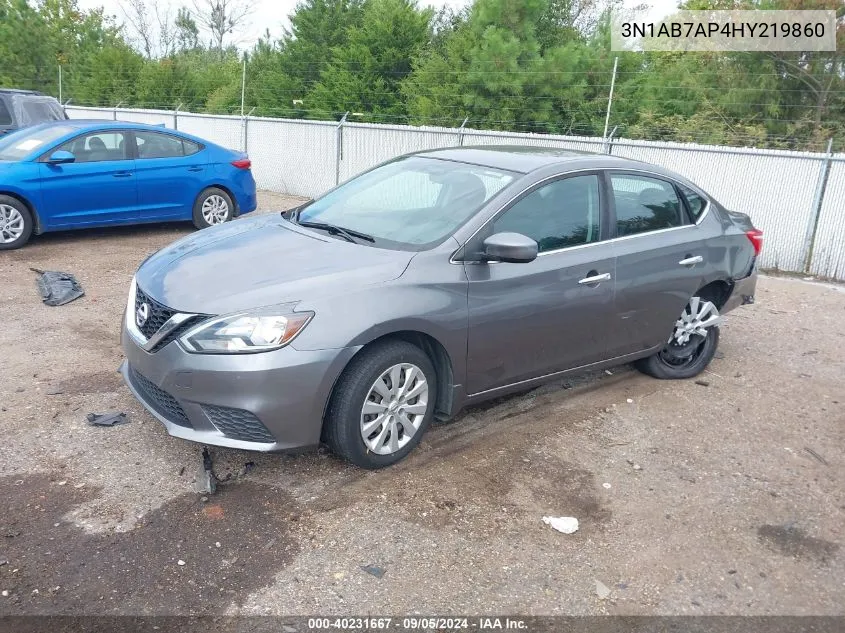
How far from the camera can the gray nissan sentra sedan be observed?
372cm

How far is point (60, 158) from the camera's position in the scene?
28.3 ft

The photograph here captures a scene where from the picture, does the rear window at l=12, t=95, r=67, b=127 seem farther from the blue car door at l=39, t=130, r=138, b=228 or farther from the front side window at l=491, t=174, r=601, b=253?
the front side window at l=491, t=174, r=601, b=253

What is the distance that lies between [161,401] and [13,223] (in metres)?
5.80

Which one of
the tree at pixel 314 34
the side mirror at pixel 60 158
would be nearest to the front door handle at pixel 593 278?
the side mirror at pixel 60 158

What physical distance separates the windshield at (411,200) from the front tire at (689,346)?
195 cm

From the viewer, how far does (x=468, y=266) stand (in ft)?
13.9

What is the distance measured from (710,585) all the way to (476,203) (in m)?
2.39

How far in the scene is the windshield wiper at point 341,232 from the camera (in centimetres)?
450

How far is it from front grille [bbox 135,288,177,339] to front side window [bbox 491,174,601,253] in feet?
6.07

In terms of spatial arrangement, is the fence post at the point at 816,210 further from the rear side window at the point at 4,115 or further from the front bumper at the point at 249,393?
the rear side window at the point at 4,115

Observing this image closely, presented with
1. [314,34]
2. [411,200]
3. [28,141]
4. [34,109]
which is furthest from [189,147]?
[314,34]

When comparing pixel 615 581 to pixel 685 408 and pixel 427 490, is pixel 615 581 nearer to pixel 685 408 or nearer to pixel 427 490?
pixel 427 490

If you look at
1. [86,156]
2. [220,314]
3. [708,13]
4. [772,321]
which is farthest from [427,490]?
[708,13]

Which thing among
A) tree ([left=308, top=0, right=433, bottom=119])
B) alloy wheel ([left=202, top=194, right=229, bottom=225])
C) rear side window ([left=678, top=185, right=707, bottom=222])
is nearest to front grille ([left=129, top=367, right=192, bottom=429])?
rear side window ([left=678, top=185, right=707, bottom=222])
